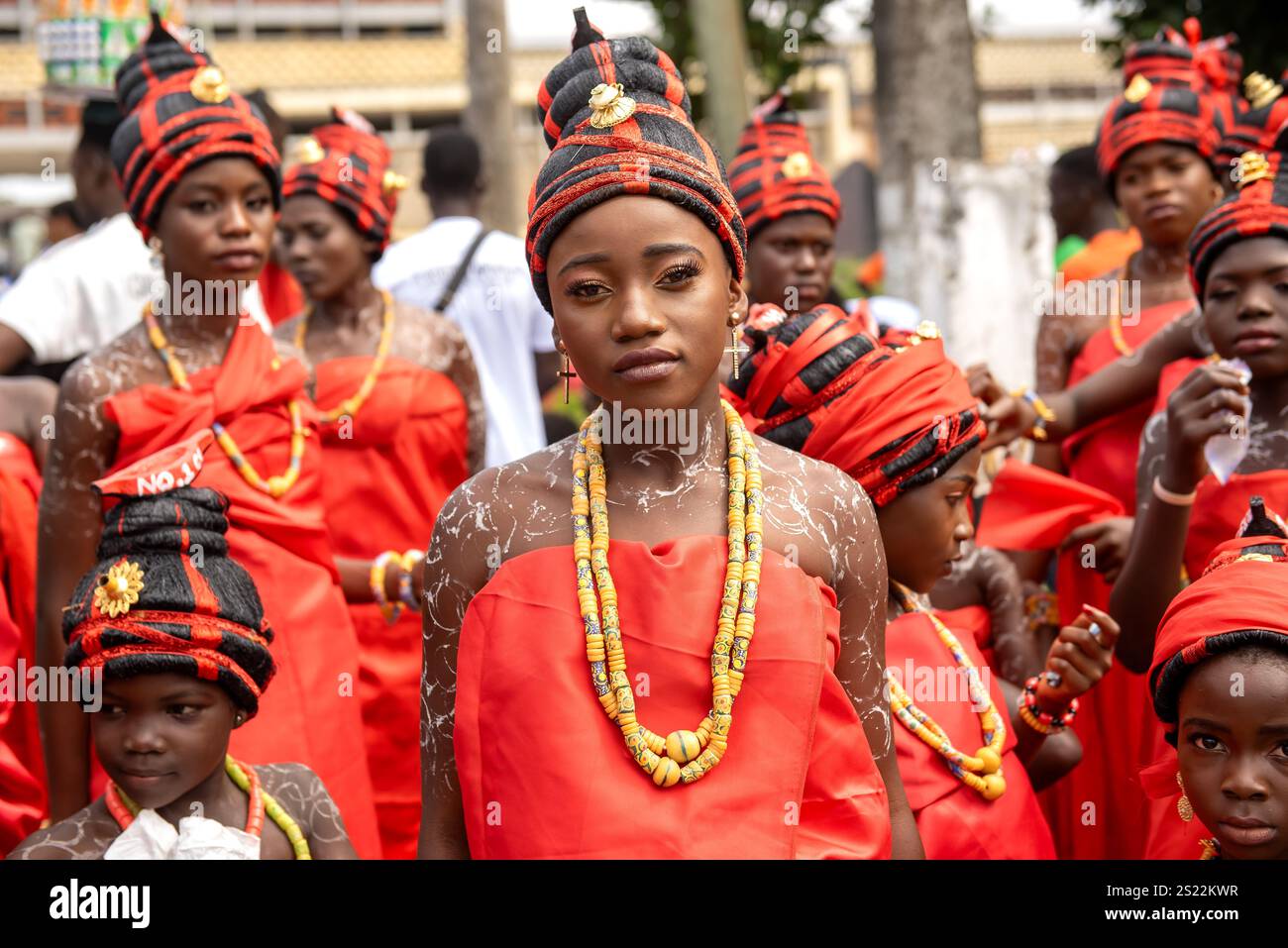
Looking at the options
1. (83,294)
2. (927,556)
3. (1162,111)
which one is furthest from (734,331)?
(83,294)

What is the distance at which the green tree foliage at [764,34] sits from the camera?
1533 cm

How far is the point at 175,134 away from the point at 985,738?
9.98 ft

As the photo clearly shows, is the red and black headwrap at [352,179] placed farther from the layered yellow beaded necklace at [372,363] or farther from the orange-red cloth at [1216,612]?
the orange-red cloth at [1216,612]

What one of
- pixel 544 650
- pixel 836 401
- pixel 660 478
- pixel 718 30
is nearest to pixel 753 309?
pixel 836 401

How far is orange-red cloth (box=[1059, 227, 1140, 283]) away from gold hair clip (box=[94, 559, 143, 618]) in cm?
445

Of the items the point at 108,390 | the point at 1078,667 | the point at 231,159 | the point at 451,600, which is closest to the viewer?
the point at 451,600

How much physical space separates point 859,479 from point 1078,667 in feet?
2.13

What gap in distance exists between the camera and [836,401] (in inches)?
154

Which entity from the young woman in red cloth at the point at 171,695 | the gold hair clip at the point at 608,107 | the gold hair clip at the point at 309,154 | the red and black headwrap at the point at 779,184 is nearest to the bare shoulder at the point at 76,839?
the young woman in red cloth at the point at 171,695

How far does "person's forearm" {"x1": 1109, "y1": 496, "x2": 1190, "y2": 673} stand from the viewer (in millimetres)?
4402

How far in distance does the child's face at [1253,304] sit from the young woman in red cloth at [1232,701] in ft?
3.34

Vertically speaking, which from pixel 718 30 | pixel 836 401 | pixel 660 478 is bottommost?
pixel 660 478

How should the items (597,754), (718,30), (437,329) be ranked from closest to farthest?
(597,754)
(437,329)
(718,30)

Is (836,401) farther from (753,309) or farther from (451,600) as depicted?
(451,600)
